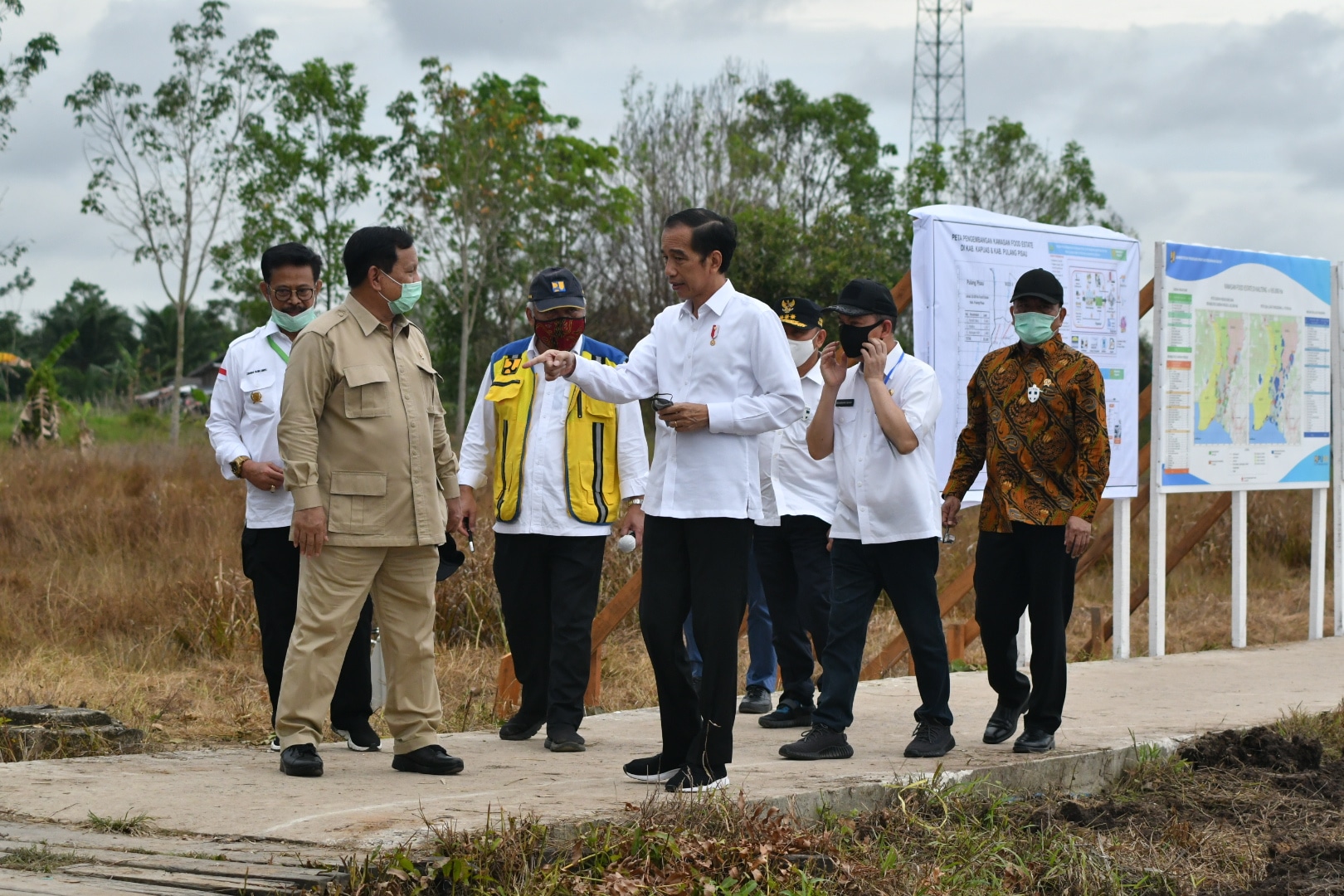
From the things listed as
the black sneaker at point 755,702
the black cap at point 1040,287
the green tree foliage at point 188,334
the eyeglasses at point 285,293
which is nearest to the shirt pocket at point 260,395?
the eyeglasses at point 285,293

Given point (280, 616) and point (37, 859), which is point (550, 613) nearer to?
point (280, 616)

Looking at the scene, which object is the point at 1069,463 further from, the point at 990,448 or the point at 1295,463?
the point at 1295,463

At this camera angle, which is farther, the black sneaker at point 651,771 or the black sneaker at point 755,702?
the black sneaker at point 755,702

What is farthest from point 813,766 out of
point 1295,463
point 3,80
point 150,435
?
point 150,435

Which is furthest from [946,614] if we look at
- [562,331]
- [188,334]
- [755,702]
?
[188,334]

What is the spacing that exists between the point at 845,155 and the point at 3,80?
2260cm

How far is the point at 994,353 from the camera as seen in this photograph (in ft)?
18.4

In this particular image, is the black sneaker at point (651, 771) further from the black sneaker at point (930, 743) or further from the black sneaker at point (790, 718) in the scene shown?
the black sneaker at point (790, 718)

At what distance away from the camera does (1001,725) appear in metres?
5.61

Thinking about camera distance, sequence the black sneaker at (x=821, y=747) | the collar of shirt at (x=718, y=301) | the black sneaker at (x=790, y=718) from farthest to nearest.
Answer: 1. the black sneaker at (x=790, y=718)
2. the black sneaker at (x=821, y=747)
3. the collar of shirt at (x=718, y=301)

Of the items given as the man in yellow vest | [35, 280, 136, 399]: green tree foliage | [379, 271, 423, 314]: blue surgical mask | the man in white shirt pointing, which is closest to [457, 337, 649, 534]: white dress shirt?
the man in yellow vest

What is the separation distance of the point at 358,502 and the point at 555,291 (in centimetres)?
123

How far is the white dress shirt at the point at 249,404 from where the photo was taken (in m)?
5.53

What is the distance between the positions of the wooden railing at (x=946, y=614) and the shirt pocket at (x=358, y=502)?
4.86 ft
